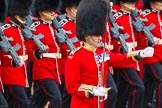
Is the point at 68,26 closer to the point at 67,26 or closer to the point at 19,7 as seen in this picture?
the point at 67,26

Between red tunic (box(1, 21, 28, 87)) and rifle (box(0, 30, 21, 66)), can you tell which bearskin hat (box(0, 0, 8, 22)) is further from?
rifle (box(0, 30, 21, 66))

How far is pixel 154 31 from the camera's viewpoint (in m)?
7.52

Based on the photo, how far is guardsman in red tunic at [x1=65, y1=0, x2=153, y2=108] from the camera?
494 cm

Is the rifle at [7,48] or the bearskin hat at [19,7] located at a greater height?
the bearskin hat at [19,7]

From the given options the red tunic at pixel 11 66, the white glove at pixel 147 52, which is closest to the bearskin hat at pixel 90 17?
the white glove at pixel 147 52

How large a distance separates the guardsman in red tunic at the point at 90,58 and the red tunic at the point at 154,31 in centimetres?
225

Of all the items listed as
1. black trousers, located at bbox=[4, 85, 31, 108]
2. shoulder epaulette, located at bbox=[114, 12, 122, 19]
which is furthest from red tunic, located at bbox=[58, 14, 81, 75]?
black trousers, located at bbox=[4, 85, 31, 108]

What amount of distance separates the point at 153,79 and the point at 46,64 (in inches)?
59.0

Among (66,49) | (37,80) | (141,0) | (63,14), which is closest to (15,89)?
(37,80)

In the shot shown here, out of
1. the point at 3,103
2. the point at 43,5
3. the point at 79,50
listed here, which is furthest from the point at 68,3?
the point at 79,50

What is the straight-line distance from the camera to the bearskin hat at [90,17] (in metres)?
5.14

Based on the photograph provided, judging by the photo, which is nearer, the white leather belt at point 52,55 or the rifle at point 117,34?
the white leather belt at point 52,55

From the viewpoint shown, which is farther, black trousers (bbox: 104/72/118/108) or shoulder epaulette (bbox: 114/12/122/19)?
shoulder epaulette (bbox: 114/12/122/19)

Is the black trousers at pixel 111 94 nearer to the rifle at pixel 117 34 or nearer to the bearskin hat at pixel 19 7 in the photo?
the rifle at pixel 117 34
